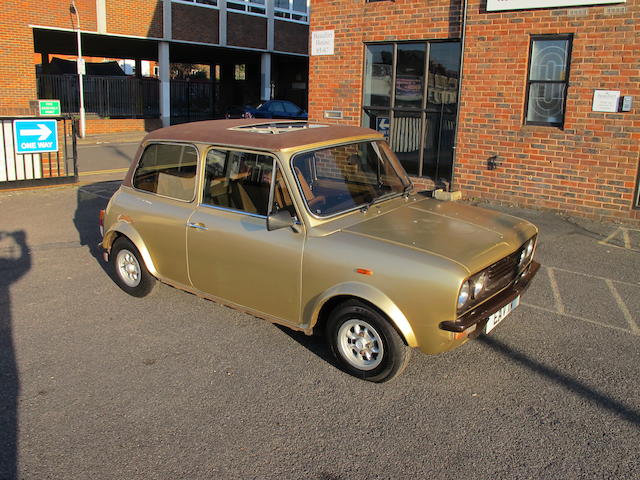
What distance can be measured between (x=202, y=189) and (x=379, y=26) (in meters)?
7.74

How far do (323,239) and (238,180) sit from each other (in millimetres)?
1031

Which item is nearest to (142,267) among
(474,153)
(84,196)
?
(84,196)

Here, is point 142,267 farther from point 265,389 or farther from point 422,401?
point 422,401

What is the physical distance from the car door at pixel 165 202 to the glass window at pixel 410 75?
6924mm

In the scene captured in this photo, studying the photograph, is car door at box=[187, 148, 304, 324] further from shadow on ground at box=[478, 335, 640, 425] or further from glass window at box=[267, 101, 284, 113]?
glass window at box=[267, 101, 284, 113]

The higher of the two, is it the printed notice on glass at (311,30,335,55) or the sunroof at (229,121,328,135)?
the printed notice on glass at (311,30,335,55)

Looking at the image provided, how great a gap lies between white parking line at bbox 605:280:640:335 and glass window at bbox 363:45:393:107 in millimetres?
6511

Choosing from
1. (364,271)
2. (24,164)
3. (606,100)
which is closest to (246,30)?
(24,164)

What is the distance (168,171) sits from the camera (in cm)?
549

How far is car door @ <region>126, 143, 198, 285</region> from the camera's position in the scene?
5.23m

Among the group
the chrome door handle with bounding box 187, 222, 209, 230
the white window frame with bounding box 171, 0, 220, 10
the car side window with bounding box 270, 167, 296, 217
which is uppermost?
the white window frame with bounding box 171, 0, 220, 10

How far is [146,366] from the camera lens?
15.1 feet

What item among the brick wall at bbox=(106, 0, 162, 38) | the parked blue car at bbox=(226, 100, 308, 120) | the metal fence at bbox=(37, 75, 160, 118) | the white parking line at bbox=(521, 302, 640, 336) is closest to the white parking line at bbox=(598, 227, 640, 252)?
the white parking line at bbox=(521, 302, 640, 336)

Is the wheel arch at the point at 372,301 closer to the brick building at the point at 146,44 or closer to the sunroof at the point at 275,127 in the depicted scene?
the sunroof at the point at 275,127
